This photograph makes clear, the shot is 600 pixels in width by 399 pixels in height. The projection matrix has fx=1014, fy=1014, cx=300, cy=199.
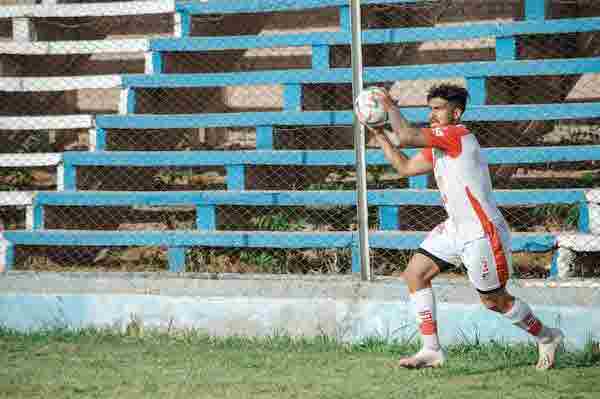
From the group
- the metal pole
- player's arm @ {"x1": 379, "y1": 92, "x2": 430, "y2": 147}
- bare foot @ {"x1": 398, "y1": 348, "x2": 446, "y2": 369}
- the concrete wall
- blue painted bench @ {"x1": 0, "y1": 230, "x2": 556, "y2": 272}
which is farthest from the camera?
blue painted bench @ {"x1": 0, "y1": 230, "x2": 556, "y2": 272}

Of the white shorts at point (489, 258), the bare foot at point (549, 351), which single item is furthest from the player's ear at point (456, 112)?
the bare foot at point (549, 351)

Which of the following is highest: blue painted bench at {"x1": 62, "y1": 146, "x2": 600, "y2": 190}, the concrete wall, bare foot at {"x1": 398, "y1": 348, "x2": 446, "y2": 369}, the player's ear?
the player's ear

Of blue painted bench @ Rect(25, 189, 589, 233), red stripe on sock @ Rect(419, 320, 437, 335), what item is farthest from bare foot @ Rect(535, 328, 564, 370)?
blue painted bench @ Rect(25, 189, 589, 233)

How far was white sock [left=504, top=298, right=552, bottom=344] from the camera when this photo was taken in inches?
217

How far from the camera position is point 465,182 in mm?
5422

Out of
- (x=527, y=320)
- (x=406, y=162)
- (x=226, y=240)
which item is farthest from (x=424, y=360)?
(x=226, y=240)

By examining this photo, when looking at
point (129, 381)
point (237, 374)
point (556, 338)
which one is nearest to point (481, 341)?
point (556, 338)

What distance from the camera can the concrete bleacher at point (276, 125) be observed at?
774cm

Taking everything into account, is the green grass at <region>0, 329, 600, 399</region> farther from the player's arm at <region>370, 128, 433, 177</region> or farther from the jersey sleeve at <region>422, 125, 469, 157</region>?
the jersey sleeve at <region>422, 125, 469, 157</region>

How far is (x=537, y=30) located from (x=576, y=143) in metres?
1.91

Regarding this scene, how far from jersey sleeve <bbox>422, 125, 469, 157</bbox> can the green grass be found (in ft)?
4.09

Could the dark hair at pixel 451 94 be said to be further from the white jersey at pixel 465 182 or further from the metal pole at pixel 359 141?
the metal pole at pixel 359 141

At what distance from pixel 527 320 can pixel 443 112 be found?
123cm

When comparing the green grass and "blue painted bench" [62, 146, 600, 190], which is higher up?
"blue painted bench" [62, 146, 600, 190]
